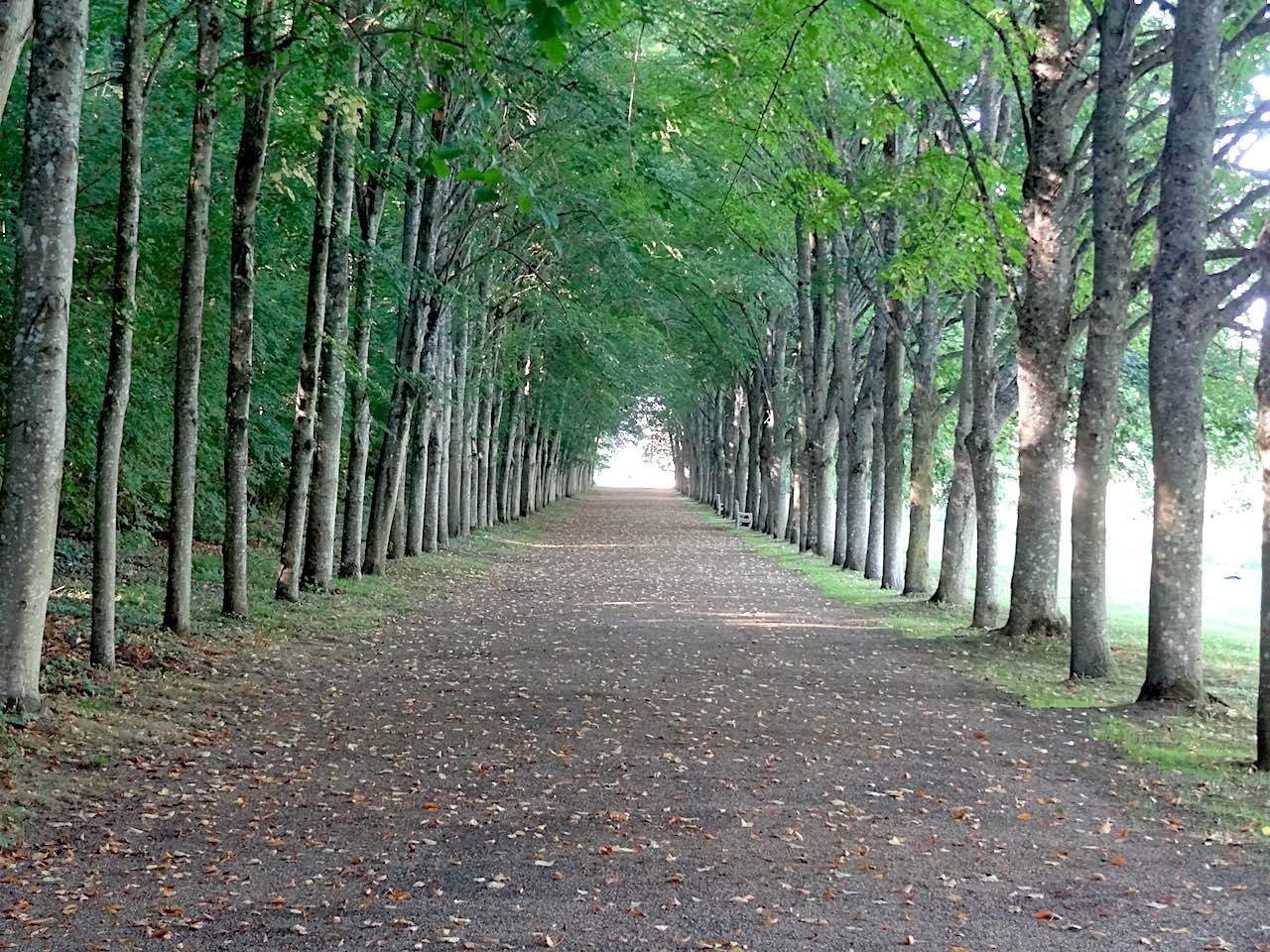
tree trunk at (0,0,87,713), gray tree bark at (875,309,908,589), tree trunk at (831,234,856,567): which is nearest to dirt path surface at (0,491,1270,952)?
tree trunk at (0,0,87,713)

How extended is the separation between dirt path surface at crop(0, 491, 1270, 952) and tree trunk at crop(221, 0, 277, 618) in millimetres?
2722

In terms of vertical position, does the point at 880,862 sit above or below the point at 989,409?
below

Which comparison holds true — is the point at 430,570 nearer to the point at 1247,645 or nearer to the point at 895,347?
the point at 895,347

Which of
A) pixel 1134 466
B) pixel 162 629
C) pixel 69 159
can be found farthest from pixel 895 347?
pixel 69 159

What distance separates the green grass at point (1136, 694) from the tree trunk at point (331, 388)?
7850 millimetres

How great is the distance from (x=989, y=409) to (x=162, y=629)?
33.5 ft

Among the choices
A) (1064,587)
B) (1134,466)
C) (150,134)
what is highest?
(150,134)

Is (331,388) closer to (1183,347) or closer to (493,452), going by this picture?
(1183,347)

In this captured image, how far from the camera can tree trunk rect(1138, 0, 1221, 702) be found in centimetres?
963

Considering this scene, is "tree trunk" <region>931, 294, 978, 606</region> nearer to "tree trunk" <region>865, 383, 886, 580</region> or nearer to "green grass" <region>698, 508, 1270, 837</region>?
"green grass" <region>698, 508, 1270, 837</region>

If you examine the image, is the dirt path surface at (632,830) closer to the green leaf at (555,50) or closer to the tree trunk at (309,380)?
the green leaf at (555,50)

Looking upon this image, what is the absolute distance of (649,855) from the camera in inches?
244

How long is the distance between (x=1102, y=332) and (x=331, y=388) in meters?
9.98

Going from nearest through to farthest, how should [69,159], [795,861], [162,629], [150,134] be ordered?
[795,861]
[69,159]
[162,629]
[150,134]
